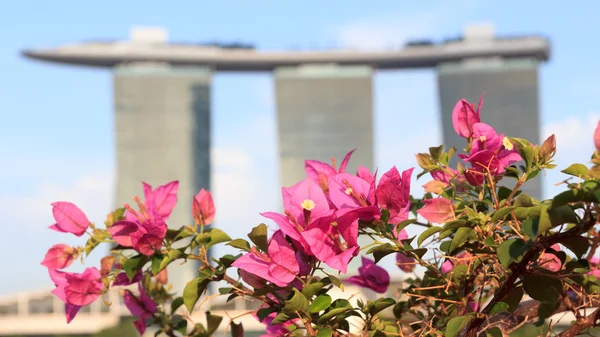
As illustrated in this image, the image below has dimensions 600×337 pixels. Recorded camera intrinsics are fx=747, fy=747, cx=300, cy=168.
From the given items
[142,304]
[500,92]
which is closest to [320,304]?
[142,304]

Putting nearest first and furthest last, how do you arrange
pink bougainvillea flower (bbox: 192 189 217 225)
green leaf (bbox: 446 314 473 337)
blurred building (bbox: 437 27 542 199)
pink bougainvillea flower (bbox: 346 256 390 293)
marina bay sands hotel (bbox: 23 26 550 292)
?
green leaf (bbox: 446 314 473 337), pink bougainvillea flower (bbox: 192 189 217 225), pink bougainvillea flower (bbox: 346 256 390 293), marina bay sands hotel (bbox: 23 26 550 292), blurred building (bbox: 437 27 542 199)

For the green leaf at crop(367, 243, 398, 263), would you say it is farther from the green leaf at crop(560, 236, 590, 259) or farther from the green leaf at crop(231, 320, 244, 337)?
the green leaf at crop(231, 320, 244, 337)

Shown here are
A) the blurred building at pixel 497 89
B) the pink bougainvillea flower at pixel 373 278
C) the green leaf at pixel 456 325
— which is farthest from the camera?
the blurred building at pixel 497 89

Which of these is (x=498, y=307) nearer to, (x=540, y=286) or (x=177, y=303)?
(x=540, y=286)

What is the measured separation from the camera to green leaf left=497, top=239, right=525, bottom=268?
0.71 metres

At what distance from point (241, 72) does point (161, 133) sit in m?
4.99

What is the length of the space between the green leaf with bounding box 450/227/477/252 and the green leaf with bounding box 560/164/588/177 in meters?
0.12

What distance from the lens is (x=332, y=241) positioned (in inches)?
33.1

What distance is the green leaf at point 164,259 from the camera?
98 centimetres

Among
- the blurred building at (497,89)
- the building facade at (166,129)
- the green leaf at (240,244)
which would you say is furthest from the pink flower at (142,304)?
the building facade at (166,129)

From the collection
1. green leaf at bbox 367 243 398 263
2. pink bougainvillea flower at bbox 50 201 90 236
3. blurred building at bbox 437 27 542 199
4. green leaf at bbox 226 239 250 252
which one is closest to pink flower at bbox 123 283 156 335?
pink bougainvillea flower at bbox 50 201 90 236

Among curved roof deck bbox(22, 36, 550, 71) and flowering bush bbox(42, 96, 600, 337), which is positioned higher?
curved roof deck bbox(22, 36, 550, 71)

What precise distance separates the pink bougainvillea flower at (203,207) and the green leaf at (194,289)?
0.32 ft

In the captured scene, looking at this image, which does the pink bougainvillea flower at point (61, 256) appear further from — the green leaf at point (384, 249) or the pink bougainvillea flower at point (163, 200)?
the green leaf at point (384, 249)
